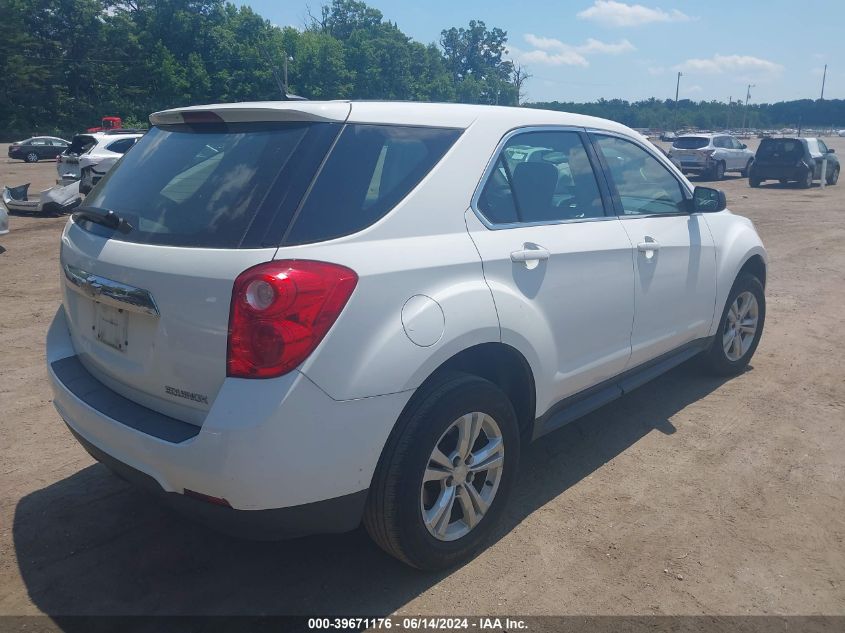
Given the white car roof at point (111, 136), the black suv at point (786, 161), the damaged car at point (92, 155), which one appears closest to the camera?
the damaged car at point (92, 155)

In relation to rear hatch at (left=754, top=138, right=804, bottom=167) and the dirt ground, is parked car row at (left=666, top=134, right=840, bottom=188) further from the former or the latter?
the dirt ground

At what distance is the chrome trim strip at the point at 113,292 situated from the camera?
2.64 metres

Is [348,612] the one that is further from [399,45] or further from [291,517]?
[399,45]

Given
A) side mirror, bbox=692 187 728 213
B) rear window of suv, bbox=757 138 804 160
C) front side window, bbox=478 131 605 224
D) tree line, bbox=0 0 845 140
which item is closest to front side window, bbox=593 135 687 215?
side mirror, bbox=692 187 728 213

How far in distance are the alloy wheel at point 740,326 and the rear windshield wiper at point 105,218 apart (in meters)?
4.10

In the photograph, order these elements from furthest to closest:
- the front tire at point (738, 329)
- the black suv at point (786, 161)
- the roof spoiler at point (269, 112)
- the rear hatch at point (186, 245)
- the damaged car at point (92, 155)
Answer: the black suv at point (786, 161) → the damaged car at point (92, 155) → the front tire at point (738, 329) → the roof spoiler at point (269, 112) → the rear hatch at point (186, 245)

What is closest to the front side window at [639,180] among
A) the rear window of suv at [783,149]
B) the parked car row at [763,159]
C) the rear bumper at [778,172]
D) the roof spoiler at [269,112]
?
the roof spoiler at [269,112]

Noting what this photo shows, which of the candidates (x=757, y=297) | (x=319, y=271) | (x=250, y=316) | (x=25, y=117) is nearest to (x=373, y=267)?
(x=319, y=271)

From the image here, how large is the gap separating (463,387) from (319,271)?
2.63ft

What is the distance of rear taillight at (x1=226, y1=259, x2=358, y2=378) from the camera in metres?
2.39

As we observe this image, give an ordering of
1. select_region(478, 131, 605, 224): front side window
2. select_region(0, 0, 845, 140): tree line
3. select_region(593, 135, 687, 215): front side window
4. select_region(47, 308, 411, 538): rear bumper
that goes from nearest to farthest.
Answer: select_region(47, 308, 411, 538): rear bumper
select_region(478, 131, 605, 224): front side window
select_region(593, 135, 687, 215): front side window
select_region(0, 0, 845, 140): tree line

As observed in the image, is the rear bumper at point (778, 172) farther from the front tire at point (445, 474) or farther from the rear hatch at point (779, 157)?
the front tire at point (445, 474)

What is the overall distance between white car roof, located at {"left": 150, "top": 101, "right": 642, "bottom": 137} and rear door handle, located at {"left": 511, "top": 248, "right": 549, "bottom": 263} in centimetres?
61

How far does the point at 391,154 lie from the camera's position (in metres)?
2.87
